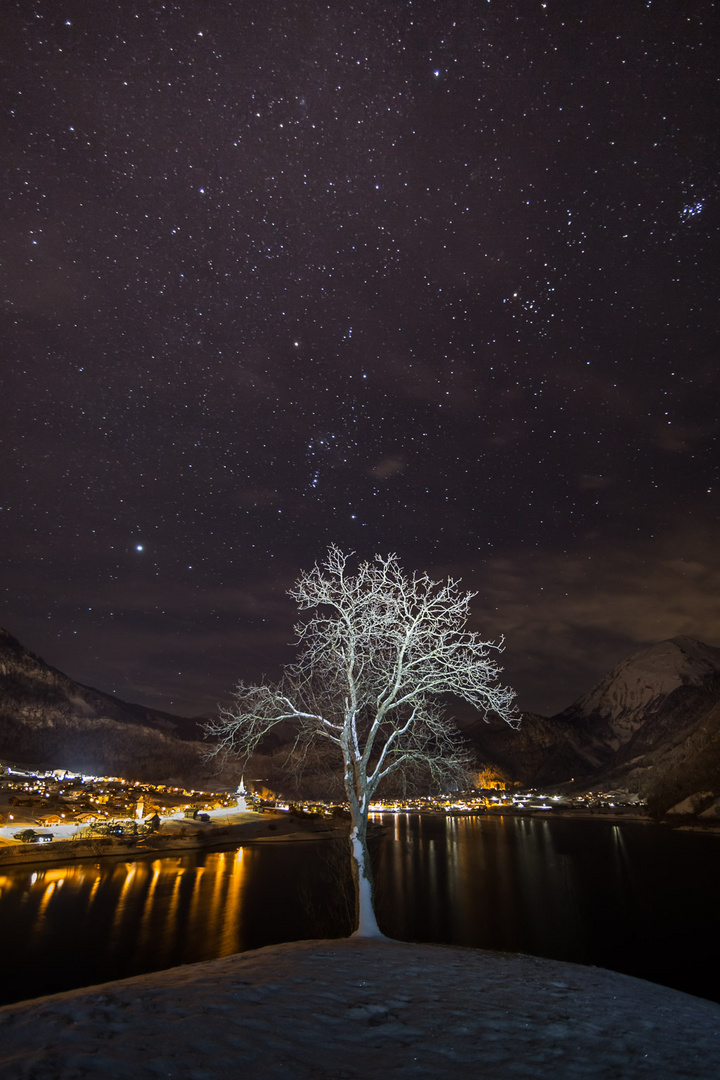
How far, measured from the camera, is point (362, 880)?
46.8 feet

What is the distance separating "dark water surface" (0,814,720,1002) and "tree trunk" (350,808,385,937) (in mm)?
11630

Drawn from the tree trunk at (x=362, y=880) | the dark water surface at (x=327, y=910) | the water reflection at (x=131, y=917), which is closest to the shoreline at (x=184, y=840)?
the dark water surface at (x=327, y=910)

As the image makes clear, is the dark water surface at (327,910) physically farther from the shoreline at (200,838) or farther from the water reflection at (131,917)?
the shoreline at (200,838)

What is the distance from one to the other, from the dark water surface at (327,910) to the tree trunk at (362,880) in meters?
11.6

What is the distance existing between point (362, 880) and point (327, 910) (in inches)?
1366

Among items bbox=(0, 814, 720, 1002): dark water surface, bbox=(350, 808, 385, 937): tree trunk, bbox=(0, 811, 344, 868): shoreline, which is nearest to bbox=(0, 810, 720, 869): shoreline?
bbox=(0, 811, 344, 868): shoreline

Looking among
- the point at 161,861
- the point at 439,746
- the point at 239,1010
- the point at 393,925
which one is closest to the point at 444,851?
the point at 161,861

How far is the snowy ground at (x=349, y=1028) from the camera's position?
5.09 meters

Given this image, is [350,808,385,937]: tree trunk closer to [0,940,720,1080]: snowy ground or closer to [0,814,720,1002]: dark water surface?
[0,940,720,1080]: snowy ground

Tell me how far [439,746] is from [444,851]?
90.0 meters

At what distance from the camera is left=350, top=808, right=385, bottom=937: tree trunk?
45.1 ft

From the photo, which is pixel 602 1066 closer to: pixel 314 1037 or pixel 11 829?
pixel 314 1037

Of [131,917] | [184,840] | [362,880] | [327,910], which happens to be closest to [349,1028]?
[362,880]

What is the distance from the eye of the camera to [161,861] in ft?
235
